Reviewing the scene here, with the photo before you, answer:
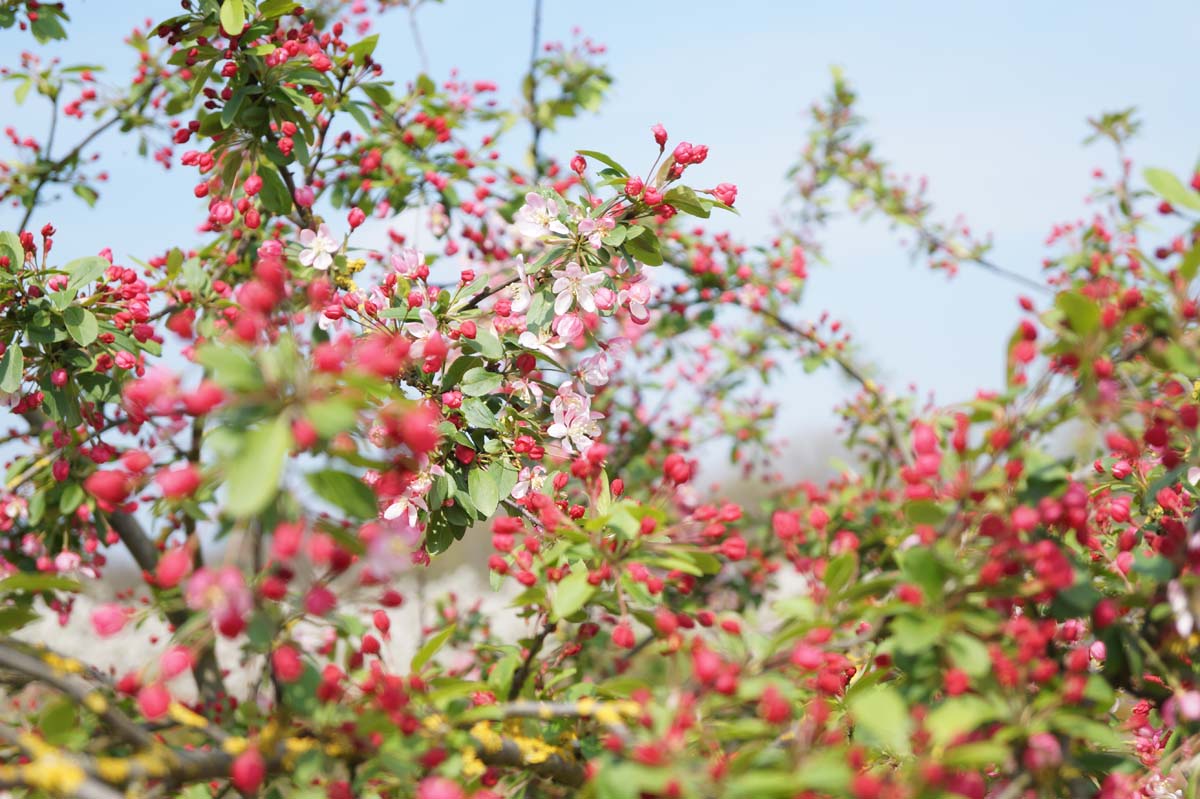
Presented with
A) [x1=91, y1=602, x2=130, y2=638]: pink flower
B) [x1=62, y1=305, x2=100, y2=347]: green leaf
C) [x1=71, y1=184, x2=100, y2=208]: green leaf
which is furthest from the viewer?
[x1=71, y1=184, x2=100, y2=208]: green leaf

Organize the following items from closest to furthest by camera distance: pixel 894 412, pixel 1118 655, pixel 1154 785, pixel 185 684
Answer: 1. pixel 1118 655
2. pixel 1154 785
3. pixel 894 412
4. pixel 185 684

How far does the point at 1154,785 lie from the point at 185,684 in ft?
38.6

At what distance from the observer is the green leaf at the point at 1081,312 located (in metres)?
1.22

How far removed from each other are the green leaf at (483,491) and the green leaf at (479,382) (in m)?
0.20

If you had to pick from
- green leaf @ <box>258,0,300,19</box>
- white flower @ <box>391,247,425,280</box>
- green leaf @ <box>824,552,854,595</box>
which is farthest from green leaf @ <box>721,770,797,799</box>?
green leaf @ <box>258,0,300,19</box>

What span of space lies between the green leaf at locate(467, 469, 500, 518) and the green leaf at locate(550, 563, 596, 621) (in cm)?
51

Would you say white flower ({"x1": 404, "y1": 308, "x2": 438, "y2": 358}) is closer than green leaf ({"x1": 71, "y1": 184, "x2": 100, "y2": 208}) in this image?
Yes

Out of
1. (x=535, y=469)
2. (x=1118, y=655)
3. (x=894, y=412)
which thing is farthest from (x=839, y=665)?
(x=894, y=412)

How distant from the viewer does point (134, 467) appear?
1.33m

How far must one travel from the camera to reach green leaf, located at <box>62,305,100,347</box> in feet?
7.54

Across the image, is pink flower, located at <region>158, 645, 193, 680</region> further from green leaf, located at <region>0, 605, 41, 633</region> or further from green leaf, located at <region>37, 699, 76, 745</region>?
green leaf, located at <region>0, 605, 41, 633</region>

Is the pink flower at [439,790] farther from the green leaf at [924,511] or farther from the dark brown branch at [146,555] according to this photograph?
the dark brown branch at [146,555]

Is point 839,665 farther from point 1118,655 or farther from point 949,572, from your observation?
point 1118,655

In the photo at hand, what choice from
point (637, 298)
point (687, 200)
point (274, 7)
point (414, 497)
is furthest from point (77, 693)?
point (274, 7)
